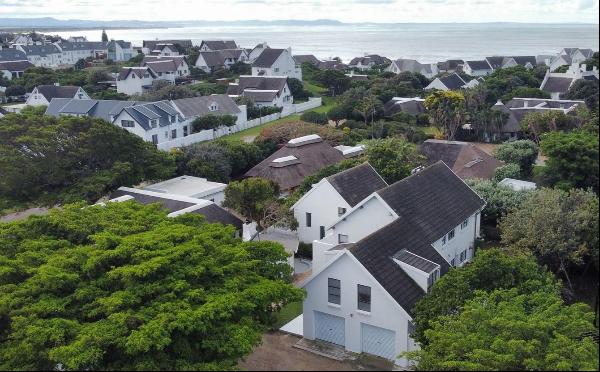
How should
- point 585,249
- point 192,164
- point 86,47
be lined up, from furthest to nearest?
point 86,47, point 192,164, point 585,249

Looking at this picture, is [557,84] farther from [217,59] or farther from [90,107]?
[217,59]

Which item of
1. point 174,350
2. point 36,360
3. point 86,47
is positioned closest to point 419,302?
point 174,350

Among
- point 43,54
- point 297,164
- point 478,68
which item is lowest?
point 297,164

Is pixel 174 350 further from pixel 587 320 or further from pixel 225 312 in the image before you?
pixel 587 320

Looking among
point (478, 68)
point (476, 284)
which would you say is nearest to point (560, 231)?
point (476, 284)

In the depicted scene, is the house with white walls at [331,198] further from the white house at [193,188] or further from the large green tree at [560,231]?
the large green tree at [560,231]

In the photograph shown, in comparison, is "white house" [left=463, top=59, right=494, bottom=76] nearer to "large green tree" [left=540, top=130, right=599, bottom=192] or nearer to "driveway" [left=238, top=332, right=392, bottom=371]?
"large green tree" [left=540, top=130, right=599, bottom=192]

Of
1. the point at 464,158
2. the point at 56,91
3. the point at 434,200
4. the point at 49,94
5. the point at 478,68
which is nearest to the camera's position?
the point at 434,200

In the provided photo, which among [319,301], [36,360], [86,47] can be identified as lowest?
[319,301]
